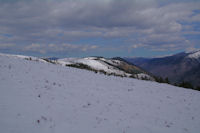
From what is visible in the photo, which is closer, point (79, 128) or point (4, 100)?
point (79, 128)

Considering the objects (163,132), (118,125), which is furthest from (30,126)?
(163,132)

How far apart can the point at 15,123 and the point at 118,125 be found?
474 cm

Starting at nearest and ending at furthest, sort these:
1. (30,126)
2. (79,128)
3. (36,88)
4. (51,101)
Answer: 1. (30,126)
2. (79,128)
3. (51,101)
4. (36,88)

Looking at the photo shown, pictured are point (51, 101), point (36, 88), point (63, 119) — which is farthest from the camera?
point (36, 88)

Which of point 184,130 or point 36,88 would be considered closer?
point 184,130

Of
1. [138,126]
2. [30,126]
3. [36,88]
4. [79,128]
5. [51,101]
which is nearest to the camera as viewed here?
[30,126]

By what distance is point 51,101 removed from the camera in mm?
10508

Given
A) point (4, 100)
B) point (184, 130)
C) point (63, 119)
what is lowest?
point (184, 130)

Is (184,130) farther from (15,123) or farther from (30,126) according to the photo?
(15,123)

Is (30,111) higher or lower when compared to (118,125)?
higher

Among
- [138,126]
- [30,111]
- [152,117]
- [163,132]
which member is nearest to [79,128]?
[30,111]

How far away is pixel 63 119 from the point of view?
847 cm

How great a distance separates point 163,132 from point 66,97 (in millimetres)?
6411

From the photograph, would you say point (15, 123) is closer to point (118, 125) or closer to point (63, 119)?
point (63, 119)
